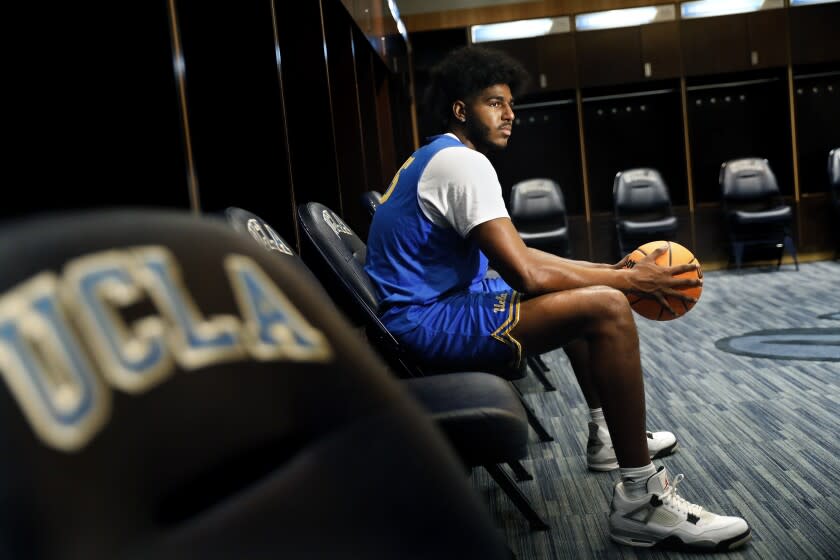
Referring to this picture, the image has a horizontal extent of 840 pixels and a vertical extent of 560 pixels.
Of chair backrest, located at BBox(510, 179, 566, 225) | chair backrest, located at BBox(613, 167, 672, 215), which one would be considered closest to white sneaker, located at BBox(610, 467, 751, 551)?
chair backrest, located at BBox(510, 179, 566, 225)

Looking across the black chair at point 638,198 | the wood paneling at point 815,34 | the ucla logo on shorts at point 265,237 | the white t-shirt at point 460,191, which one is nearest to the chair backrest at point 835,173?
the wood paneling at point 815,34

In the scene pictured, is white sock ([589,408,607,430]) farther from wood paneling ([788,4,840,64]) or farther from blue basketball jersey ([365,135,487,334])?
wood paneling ([788,4,840,64])

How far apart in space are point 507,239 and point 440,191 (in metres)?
0.21

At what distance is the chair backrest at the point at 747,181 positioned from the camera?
21.8 ft

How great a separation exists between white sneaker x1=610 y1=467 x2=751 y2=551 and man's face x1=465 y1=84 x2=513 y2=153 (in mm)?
968

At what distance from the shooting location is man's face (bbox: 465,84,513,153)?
2184 millimetres

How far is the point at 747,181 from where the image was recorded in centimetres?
668

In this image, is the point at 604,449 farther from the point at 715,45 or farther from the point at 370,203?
the point at 715,45

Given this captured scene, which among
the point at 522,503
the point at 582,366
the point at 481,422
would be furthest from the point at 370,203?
the point at 481,422

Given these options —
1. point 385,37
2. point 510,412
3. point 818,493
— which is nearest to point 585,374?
point 818,493

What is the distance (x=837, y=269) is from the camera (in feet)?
20.7

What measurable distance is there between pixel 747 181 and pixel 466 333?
5.69 m

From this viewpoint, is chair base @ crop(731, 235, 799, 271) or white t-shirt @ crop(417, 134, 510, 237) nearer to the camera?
white t-shirt @ crop(417, 134, 510, 237)

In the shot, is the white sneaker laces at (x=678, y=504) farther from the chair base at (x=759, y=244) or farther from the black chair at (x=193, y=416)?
the chair base at (x=759, y=244)
